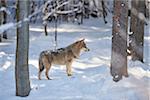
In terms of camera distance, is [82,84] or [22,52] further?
[82,84]

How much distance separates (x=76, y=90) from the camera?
33.7 ft

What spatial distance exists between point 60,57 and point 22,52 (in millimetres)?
3405

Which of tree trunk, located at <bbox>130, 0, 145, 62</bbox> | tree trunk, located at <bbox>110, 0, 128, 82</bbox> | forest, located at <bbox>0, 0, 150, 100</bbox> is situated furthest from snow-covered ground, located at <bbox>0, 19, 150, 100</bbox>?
tree trunk, located at <bbox>130, 0, 145, 62</bbox>

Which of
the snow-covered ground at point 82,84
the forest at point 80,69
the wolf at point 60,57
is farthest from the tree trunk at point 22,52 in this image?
the wolf at point 60,57

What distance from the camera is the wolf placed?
40.9 ft

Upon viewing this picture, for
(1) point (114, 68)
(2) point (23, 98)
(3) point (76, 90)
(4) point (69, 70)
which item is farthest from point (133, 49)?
(2) point (23, 98)

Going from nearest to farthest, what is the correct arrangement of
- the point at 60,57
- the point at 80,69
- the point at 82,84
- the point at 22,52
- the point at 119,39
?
the point at 22,52, the point at 119,39, the point at 82,84, the point at 60,57, the point at 80,69

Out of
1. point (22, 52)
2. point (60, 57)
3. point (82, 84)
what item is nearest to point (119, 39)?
point (82, 84)

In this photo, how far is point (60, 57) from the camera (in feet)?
41.7

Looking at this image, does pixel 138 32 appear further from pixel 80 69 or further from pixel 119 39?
pixel 119 39

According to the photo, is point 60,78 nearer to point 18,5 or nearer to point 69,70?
point 69,70

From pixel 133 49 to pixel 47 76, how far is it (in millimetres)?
3572

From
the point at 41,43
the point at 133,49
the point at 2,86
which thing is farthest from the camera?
the point at 41,43

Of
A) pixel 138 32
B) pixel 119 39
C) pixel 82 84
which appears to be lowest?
pixel 82 84
